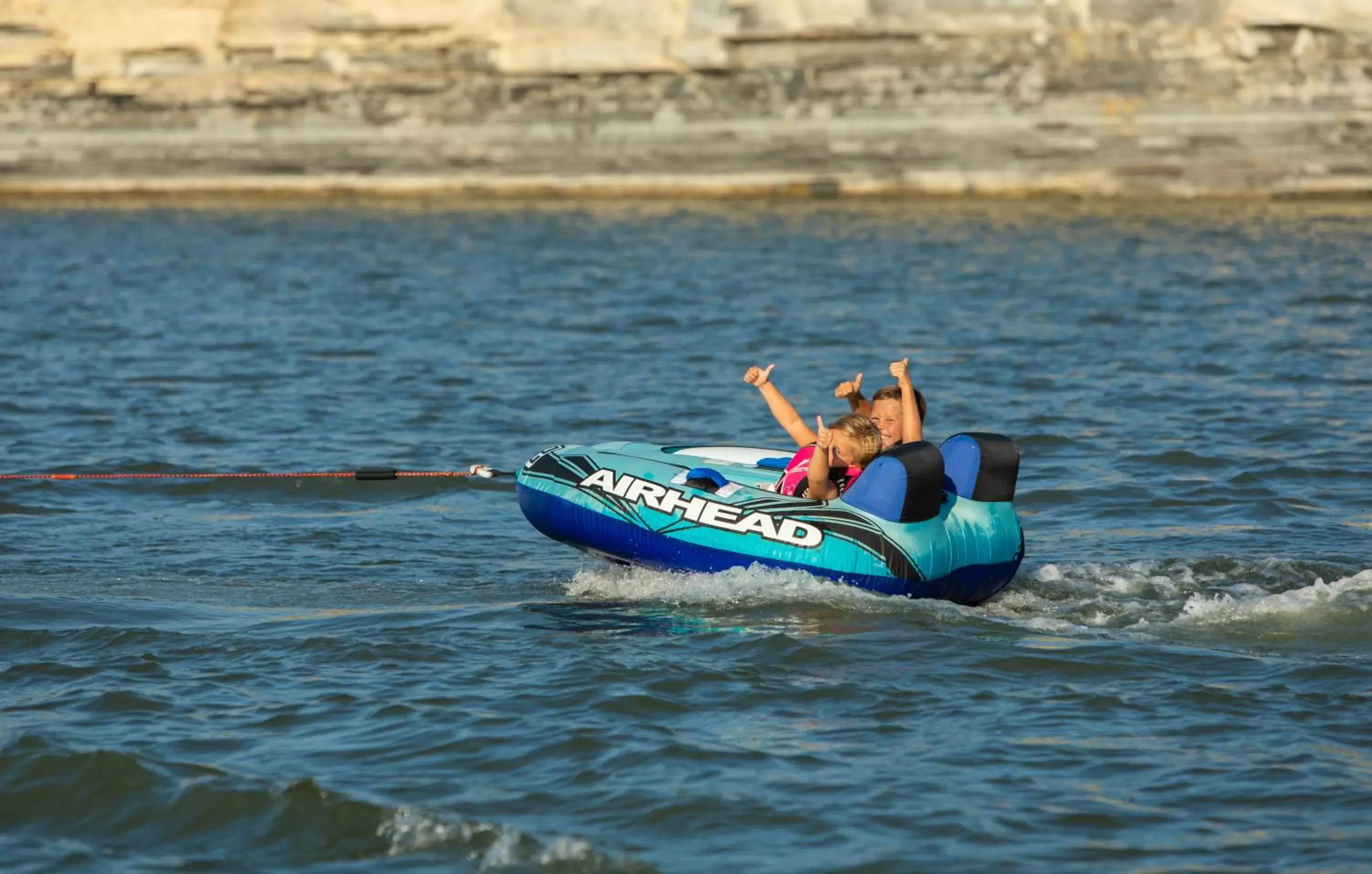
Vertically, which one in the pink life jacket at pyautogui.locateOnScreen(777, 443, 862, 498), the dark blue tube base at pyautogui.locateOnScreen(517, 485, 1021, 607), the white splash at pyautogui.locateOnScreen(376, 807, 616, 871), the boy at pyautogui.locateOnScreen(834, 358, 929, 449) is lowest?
the white splash at pyautogui.locateOnScreen(376, 807, 616, 871)

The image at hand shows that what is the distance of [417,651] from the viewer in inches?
310

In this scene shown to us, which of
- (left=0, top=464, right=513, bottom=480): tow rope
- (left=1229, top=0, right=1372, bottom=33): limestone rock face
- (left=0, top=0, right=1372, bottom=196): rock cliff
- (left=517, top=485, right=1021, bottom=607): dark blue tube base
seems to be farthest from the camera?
(left=0, top=0, right=1372, bottom=196): rock cliff

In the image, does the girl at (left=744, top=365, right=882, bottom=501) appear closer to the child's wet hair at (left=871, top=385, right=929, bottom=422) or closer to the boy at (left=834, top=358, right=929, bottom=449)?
the boy at (left=834, top=358, right=929, bottom=449)

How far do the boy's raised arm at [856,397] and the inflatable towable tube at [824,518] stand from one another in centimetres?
52

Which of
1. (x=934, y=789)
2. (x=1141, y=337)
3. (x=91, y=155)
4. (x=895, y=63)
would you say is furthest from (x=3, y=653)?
(x=91, y=155)

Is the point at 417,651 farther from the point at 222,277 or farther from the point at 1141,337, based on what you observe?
the point at 222,277

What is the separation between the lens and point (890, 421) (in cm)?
912

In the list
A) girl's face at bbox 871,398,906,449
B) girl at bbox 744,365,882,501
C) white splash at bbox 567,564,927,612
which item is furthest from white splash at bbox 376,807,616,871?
girl's face at bbox 871,398,906,449

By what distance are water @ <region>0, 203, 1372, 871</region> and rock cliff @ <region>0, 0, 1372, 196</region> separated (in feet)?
40.1

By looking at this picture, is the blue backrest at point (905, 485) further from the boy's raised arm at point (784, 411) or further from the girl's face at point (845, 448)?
the boy's raised arm at point (784, 411)

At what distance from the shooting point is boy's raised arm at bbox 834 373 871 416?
879 centimetres

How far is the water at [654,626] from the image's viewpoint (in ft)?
20.0

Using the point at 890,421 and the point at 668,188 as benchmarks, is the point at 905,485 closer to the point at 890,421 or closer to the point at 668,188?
the point at 890,421

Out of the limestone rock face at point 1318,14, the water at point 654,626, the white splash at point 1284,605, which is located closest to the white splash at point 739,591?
the water at point 654,626
